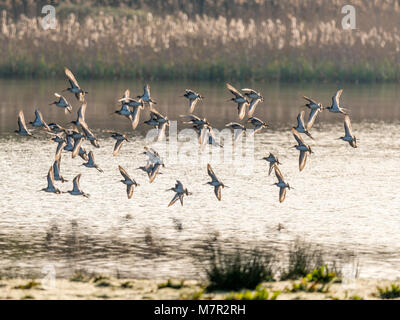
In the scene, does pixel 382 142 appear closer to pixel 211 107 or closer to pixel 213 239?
pixel 211 107

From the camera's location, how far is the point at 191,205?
1808 centimetres

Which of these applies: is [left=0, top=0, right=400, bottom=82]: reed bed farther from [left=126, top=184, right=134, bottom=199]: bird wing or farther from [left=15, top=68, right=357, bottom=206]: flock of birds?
[left=126, top=184, right=134, bottom=199]: bird wing

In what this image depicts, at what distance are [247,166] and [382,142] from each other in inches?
176

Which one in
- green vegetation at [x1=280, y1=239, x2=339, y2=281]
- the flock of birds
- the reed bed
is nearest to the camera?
green vegetation at [x1=280, y1=239, x2=339, y2=281]

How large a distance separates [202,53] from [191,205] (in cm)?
2030

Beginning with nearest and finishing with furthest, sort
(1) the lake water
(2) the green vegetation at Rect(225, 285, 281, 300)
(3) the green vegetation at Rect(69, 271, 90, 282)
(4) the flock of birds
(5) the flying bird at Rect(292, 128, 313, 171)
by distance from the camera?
(2) the green vegetation at Rect(225, 285, 281, 300)
(3) the green vegetation at Rect(69, 271, 90, 282)
(1) the lake water
(4) the flock of birds
(5) the flying bird at Rect(292, 128, 313, 171)

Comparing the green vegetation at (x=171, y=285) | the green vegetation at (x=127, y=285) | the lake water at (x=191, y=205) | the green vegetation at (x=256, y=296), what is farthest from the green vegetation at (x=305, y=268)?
the green vegetation at (x=127, y=285)

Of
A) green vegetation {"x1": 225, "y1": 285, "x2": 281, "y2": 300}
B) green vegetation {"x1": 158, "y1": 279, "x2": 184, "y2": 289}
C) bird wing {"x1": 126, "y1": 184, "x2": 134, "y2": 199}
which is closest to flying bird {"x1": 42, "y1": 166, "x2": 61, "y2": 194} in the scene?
bird wing {"x1": 126, "y1": 184, "x2": 134, "y2": 199}

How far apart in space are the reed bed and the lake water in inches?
320

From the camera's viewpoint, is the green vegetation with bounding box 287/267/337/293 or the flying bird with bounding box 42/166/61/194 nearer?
the green vegetation with bounding box 287/267/337/293

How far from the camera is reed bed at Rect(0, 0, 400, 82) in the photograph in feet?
122

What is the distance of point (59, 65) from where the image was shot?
37.4 meters

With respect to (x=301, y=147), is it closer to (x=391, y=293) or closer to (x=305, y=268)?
(x=305, y=268)
